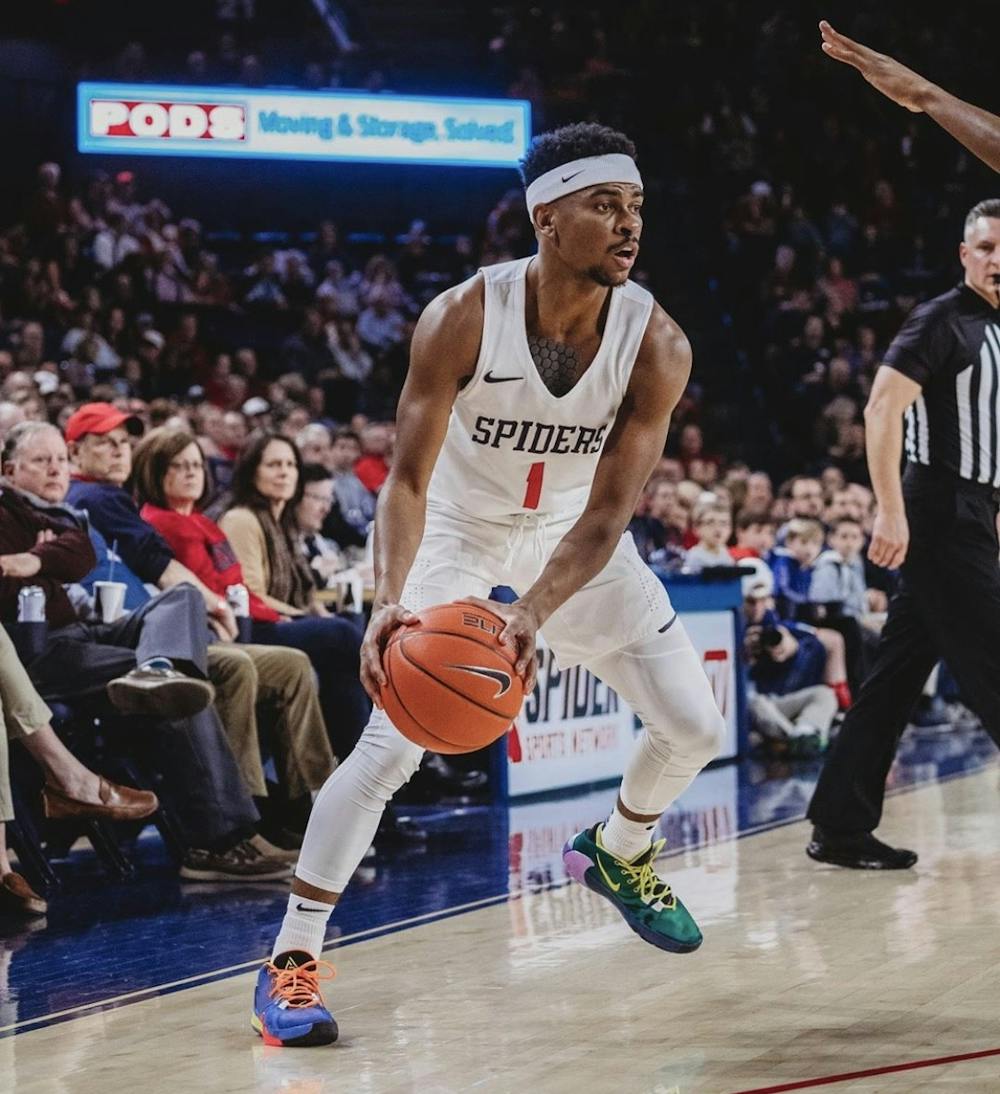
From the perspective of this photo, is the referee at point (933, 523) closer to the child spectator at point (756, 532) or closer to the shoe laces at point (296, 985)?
the shoe laces at point (296, 985)

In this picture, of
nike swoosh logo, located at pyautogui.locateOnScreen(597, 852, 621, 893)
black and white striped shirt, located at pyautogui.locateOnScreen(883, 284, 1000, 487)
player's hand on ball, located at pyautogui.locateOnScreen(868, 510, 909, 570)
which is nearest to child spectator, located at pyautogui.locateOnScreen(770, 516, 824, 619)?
Answer: black and white striped shirt, located at pyautogui.locateOnScreen(883, 284, 1000, 487)

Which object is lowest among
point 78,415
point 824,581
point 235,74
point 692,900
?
point 692,900

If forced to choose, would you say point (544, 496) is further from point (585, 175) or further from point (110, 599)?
point (110, 599)

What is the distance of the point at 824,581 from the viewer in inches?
433

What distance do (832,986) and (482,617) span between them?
4.66ft

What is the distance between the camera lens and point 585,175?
13.3ft

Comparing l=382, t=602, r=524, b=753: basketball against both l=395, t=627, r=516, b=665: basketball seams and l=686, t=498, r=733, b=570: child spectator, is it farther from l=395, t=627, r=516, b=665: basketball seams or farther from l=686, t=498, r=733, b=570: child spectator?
l=686, t=498, r=733, b=570: child spectator

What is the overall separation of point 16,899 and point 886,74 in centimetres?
357

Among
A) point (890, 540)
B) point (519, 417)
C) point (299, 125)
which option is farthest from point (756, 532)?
point (299, 125)

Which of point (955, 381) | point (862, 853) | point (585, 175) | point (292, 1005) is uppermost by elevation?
point (585, 175)

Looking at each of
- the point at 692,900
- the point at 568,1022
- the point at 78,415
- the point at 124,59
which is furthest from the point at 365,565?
the point at 124,59

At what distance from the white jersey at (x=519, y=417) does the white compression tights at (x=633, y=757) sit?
47 centimetres

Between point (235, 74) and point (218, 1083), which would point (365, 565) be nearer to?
point (218, 1083)

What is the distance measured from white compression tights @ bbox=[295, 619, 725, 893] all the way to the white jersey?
0.47 metres
